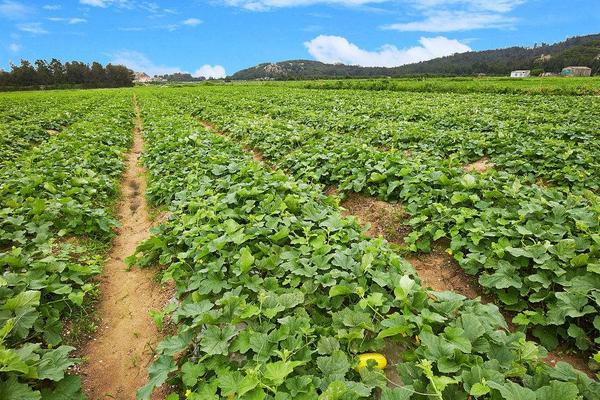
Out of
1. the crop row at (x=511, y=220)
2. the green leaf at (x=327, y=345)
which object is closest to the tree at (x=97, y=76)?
the crop row at (x=511, y=220)

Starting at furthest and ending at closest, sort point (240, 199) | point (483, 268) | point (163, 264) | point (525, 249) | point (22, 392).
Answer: point (240, 199)
point (163, 264)
point (483, 268)
point (525, 249)
point (22, 392)

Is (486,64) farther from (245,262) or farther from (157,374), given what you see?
(157,374)

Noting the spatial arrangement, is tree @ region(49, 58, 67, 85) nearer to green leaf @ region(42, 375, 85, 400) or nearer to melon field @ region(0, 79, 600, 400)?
melon field @ region(0, 79, 600, 400)

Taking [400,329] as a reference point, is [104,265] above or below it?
below

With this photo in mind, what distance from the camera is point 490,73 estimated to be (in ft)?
330

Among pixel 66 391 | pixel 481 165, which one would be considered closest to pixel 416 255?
pixel 66 391

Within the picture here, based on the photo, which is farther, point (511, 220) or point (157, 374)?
point (511, 220)

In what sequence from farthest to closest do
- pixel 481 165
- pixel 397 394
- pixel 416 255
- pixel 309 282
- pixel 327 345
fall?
pixel 481 165
pixel 416 255
pixel 309 282
pixel 327 345
pixel 397 394

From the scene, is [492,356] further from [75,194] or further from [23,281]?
[75,194]

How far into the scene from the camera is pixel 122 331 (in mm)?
4484

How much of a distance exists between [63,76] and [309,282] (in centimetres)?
11726

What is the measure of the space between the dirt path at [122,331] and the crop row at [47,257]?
0.94ft

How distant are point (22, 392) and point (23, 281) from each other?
1974mm

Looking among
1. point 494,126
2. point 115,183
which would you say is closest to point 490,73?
point 494,126
